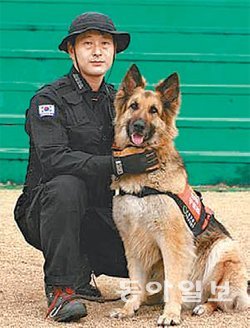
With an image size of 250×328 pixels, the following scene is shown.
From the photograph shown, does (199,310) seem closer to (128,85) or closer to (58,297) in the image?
(58,297)

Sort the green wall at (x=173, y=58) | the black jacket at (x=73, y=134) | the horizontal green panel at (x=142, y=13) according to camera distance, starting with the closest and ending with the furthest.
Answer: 1. the black jacket at (x=73, y=134)
2. the green wall at (x=173, y=58)
3. the horizontal green panel at (x=142, y=13)

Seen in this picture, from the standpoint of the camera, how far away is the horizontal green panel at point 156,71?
10773mm

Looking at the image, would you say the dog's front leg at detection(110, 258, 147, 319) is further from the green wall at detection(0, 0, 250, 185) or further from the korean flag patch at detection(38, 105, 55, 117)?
the green wall at detection(0, 0, 250, 185)

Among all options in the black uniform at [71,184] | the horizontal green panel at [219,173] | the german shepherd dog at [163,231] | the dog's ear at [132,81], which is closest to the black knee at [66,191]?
the black uniform at [71,184]

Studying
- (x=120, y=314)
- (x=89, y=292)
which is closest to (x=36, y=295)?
(x=89, y=292)

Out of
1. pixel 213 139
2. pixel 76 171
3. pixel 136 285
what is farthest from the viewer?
pixel 213 139

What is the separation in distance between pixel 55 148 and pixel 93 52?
0.56 m

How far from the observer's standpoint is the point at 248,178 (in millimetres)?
10578

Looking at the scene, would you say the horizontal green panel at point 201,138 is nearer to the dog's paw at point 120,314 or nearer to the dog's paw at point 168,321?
the dog's paw at point 120,314

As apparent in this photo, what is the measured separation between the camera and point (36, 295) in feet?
16.5

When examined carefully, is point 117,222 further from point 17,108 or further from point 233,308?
point 17,108

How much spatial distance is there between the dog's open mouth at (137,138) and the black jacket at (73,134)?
6.3 inches

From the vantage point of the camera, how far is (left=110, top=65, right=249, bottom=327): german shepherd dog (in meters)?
4.44

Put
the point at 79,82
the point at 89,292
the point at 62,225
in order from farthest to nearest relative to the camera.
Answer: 1. the point at 89,292
2. the point at 79,82
3. the point at 62,225
